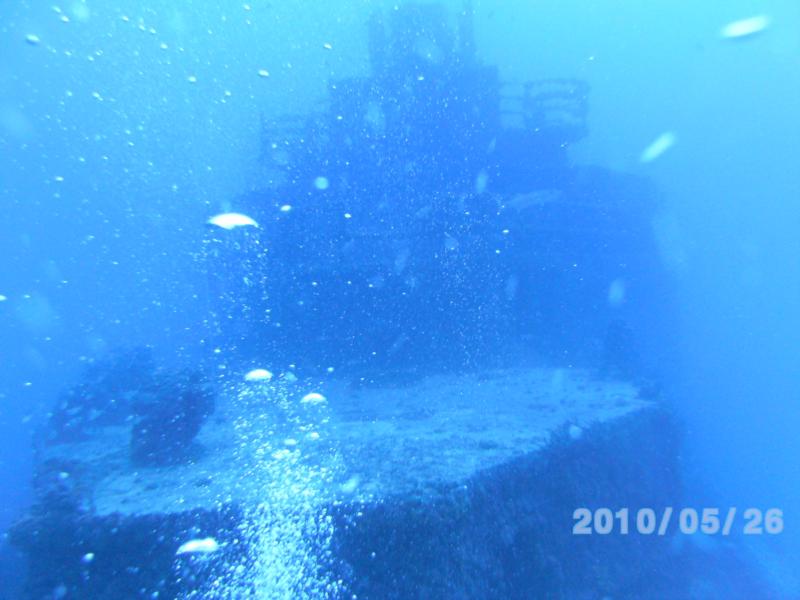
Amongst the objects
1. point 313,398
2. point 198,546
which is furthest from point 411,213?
point 198,546

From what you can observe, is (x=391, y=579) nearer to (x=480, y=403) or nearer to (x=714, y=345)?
(x=480, y=403)

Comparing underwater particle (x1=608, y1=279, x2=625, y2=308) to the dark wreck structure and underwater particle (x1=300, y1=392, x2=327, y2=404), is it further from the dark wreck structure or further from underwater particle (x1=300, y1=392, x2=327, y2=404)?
underwater particle (x1=300, y1=392, x2=327, y2=404)

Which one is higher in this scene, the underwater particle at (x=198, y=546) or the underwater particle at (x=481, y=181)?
the underwater particle at (x=481, y=181)

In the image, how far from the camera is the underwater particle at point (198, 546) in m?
5.05

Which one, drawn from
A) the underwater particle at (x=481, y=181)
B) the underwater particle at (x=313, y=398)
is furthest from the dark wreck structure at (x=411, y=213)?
the underwater particle at (x=313, y=398)

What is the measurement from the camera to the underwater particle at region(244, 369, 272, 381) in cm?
1426

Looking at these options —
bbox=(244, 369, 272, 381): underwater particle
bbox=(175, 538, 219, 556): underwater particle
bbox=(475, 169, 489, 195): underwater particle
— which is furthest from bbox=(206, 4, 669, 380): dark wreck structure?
bbox=(175, 538, 219, 556): underwater particle

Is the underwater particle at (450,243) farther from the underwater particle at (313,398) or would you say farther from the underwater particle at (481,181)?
the underwater particle at (313,398)

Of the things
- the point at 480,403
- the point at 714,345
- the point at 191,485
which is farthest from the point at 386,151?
the point at 714,345

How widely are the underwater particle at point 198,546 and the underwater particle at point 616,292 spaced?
19624mm

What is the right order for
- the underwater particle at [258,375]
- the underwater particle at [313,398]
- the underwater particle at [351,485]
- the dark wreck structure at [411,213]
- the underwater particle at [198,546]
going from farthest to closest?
the underwater particle at [258,375] < the dark wreck structure at [411,213] < the underwater particle at [313,398] < the underwater particle at [351,485] < the underwater particle at [198,546]

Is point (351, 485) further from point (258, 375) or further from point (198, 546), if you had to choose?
point (258, 375)

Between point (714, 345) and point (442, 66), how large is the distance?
65813mm

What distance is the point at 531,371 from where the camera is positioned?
12406mm
